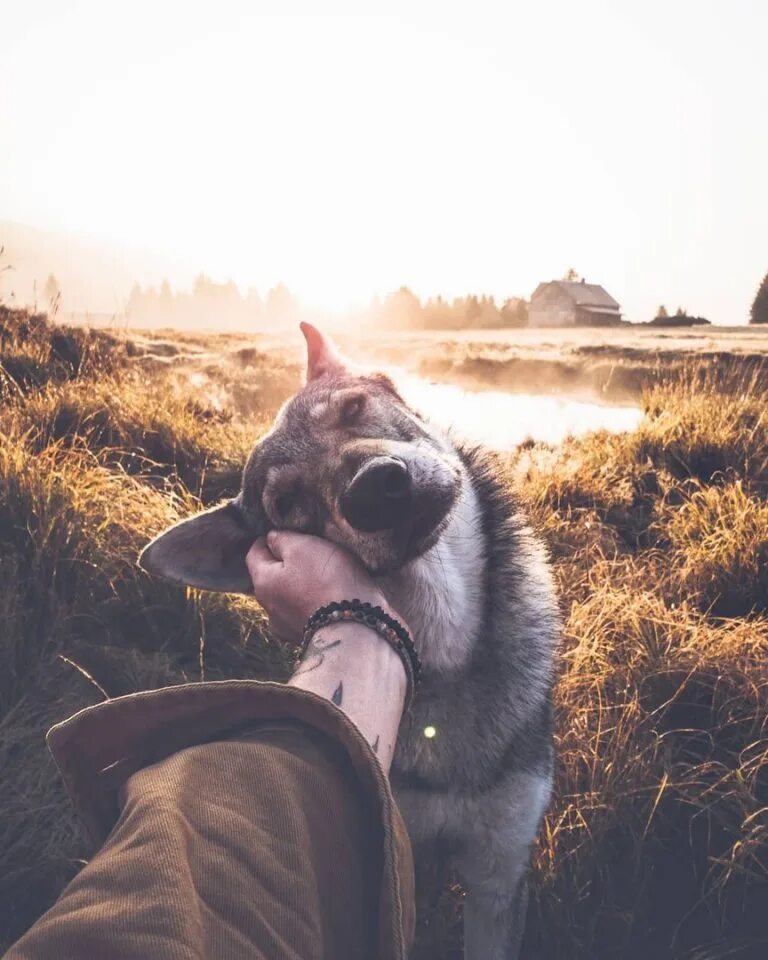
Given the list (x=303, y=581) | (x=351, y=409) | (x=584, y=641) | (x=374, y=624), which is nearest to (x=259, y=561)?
(x=303, y=581)

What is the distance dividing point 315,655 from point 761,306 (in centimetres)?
1056

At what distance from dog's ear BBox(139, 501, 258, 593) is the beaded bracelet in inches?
22.6

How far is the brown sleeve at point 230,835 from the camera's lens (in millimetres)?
722

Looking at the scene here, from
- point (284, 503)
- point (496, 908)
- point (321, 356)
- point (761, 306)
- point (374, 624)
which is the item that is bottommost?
point (496, 908)

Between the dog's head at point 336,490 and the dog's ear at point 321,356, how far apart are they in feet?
0.25

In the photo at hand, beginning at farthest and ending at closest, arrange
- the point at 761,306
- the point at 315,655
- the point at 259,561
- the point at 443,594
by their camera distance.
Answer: the point at 761,306 < the point at 443,594 < the point at 259,561 < the point at 315,655

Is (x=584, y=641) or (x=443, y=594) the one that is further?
(x=584, y=641)

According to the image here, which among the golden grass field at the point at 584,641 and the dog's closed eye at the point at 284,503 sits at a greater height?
the dog's closed eye at the point at 284,503

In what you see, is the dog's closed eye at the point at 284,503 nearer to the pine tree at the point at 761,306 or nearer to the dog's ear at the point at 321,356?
the dog's ear at the point at 321,356

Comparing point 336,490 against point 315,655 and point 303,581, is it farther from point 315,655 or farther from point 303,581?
point 315,655

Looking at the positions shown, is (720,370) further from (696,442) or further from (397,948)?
(397,948)

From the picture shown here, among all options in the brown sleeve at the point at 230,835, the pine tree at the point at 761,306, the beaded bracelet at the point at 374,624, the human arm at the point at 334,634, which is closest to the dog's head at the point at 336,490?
the human arm at the point at 334,634

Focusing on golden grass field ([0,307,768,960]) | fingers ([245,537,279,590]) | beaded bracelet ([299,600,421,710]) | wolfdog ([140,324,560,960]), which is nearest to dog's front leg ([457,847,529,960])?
wolfdog ([140,324,560,960])

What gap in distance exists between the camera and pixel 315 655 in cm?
138
